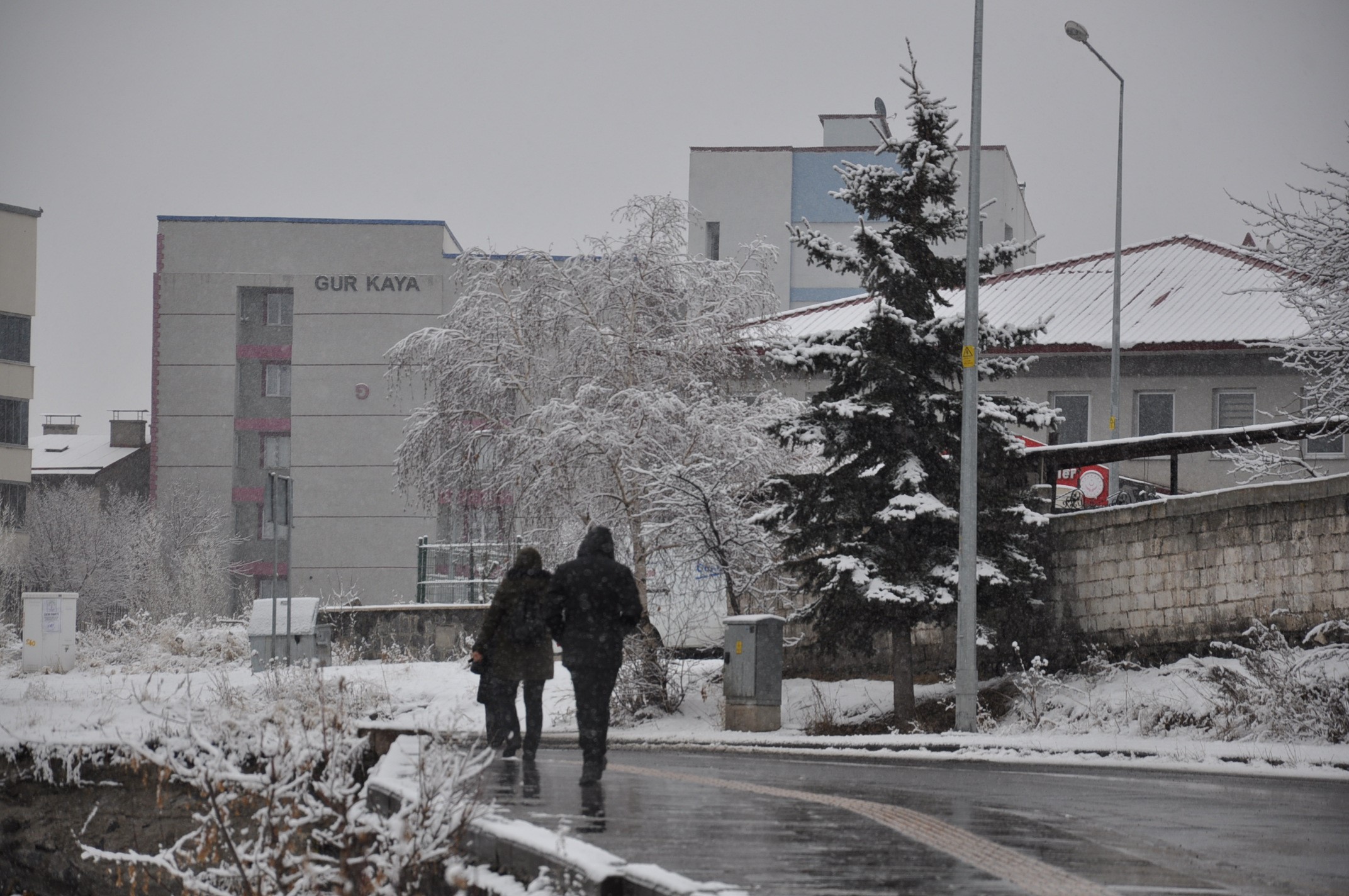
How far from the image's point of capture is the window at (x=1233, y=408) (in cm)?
3566

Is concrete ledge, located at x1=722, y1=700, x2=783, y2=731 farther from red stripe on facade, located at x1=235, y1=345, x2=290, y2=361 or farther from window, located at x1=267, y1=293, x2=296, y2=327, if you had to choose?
window, located at x1=267, y1=293, x2=296, y2=327

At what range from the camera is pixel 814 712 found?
19594 millimetres

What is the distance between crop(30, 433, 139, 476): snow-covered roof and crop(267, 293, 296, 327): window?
12237 millimetres

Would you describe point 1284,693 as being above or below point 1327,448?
below

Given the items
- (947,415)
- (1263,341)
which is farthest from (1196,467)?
(947,415)

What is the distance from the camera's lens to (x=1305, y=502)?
15.2 meters

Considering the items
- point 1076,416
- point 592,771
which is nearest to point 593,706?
point 592,771

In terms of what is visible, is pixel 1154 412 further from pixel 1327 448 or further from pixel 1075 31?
pixel 1075 31

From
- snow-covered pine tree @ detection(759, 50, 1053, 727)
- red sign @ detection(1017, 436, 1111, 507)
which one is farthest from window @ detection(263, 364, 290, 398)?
snow-covered pine tree @ detection(759, 50, 1053, 727)

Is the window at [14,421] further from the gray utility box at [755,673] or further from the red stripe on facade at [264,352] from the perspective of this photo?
the gray utility box at [755,673]

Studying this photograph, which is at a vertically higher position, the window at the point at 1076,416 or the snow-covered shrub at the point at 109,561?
the window at the point at 1076,416

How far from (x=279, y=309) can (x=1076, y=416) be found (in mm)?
44918

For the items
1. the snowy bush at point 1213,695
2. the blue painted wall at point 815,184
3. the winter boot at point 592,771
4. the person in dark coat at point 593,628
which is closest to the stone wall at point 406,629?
the snowy bush at point 1213,695

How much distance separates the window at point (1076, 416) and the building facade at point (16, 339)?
1579 inches
